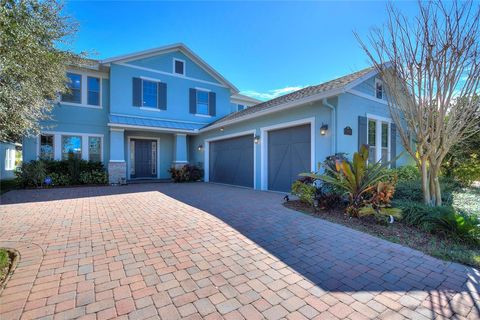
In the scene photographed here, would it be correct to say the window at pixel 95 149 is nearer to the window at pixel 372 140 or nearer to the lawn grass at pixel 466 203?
the window at pixel 372 140

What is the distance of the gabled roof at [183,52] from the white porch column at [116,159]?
12.5ft

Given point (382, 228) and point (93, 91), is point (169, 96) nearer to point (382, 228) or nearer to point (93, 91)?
point (93, 91)

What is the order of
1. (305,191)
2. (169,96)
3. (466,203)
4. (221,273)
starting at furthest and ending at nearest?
(169,96)
(305,191)
(466,203)
(221,273)

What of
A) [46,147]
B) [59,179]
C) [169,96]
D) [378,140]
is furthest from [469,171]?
[46,147]

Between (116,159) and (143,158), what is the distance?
2354 millimetres

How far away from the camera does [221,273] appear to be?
283 cm

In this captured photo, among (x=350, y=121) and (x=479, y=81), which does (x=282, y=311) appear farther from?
(x=350, y=121)

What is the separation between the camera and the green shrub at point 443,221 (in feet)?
12.6

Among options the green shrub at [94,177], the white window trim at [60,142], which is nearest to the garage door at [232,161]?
the green shrub at [94,177]

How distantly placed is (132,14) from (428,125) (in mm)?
10134

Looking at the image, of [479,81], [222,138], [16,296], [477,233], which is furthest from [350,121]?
[16,296]

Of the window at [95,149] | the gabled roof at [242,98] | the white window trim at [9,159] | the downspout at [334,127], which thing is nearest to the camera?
the downspout at [334,127]

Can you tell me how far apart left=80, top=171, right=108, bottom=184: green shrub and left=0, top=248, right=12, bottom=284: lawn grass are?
29.1 ft

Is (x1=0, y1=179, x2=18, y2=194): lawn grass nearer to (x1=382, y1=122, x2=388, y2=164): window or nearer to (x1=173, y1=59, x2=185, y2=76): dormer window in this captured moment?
(x1=173, y1=59, x2=185, y2=76): dormer window
